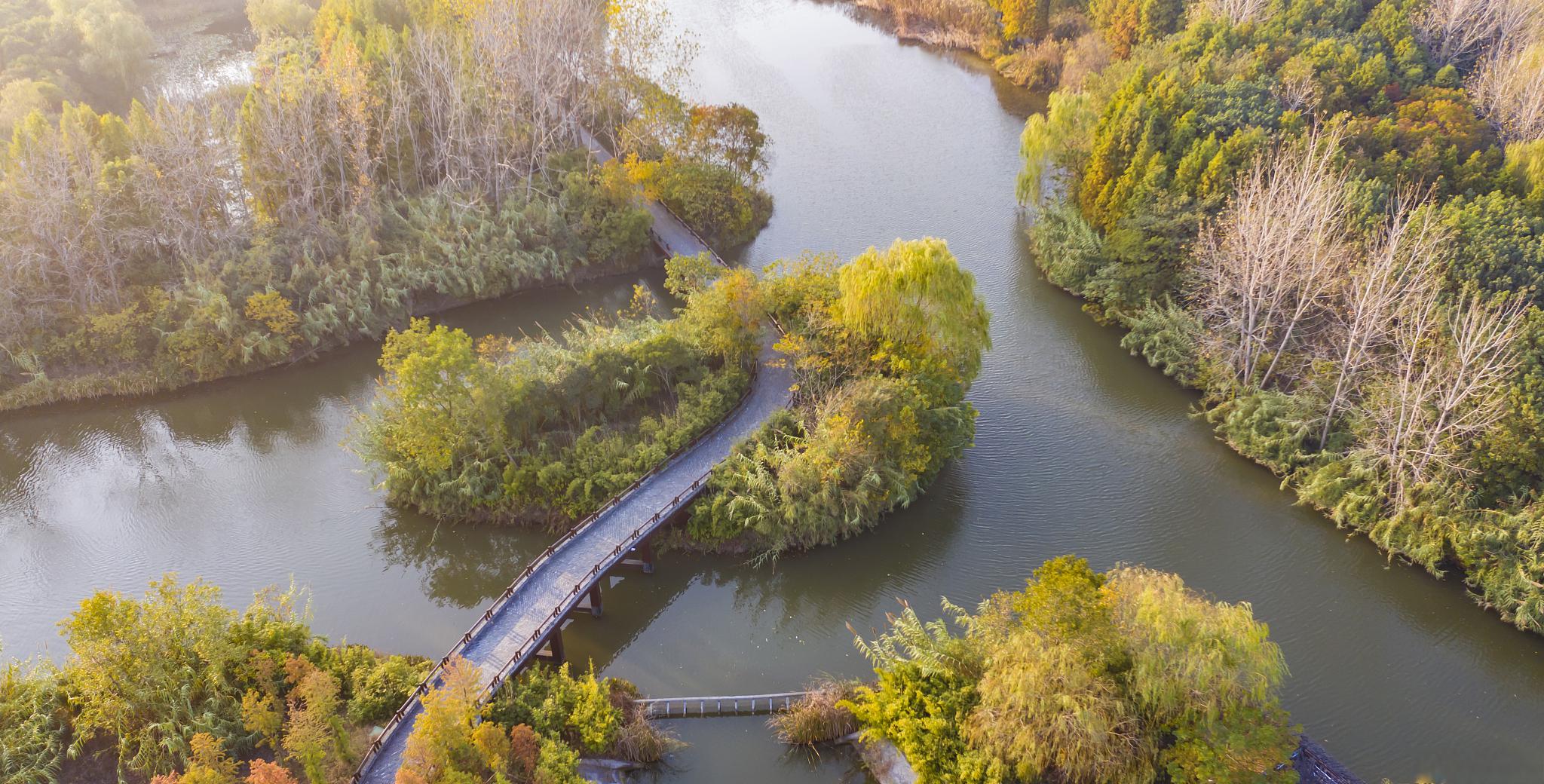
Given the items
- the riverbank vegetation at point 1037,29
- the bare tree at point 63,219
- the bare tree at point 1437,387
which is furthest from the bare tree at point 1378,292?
the bare tree at point 63,219

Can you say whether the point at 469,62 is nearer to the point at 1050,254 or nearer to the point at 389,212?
the point at 389,212

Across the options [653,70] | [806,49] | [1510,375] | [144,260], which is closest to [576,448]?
[144,260]

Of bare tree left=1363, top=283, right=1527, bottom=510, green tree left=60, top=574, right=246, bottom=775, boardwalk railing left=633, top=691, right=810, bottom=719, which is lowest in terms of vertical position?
boardwalk railing left=633, top=691, right=810, bottom=719

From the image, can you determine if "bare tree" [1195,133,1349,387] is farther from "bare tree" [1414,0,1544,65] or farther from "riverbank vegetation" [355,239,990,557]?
"bare tree" [1414,0,1544,65]

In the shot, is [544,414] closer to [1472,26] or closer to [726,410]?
[726,410]

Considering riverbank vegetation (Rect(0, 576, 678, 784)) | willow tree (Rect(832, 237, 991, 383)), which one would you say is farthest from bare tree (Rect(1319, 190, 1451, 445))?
riverbank vegetation (Rect(0, 576, 678, 784))

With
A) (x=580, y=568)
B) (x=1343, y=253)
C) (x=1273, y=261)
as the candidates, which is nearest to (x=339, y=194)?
(x=580, y=568)

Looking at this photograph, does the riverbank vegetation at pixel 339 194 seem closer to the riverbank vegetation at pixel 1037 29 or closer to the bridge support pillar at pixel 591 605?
the bridge support pillar at pixel 591 605
